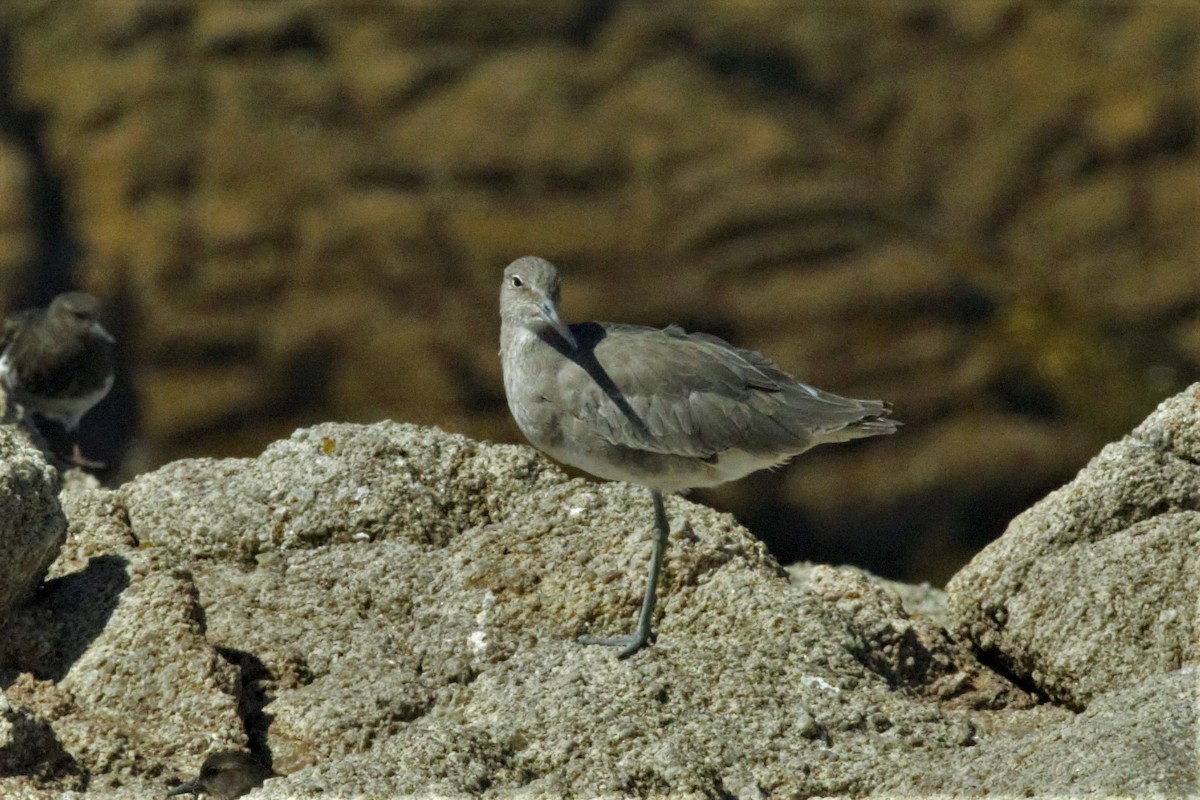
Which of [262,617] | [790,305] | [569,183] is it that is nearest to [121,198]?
[569,183]

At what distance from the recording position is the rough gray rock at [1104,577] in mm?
6277

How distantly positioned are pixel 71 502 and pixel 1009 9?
1178cm

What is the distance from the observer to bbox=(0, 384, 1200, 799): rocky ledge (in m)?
5.66

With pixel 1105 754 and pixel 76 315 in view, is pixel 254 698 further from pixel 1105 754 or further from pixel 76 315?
pixel 76 315

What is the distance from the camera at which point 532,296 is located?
7.14 meters

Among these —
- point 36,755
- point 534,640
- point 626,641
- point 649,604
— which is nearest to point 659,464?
point 649,604

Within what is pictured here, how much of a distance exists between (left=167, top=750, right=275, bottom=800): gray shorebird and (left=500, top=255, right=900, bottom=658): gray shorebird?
174 centimetres

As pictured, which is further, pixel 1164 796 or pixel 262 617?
pixel 262 617

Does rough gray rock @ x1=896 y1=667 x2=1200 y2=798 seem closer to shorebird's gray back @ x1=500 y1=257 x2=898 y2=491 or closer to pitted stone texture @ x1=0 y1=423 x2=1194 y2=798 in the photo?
pitted stone texture @ x1=0 y1=423 x2=1194 y2=798

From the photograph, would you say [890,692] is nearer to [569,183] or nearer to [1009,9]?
[569,183]

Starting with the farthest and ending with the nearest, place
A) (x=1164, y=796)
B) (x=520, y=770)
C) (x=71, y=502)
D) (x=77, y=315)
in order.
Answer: (x=77, y=315)
(x=71, y=502)
(x=520, y=770)
(x=1164, y=796)

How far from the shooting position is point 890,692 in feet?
20.7

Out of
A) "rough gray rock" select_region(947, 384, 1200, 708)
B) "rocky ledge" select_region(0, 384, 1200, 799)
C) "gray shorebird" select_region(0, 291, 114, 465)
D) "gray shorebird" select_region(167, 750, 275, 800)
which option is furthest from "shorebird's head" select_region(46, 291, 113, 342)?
"rough gray rock" select_region(947, 384, 1200, 708)

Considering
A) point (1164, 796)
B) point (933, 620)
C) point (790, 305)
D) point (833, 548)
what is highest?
point (790, 305)
